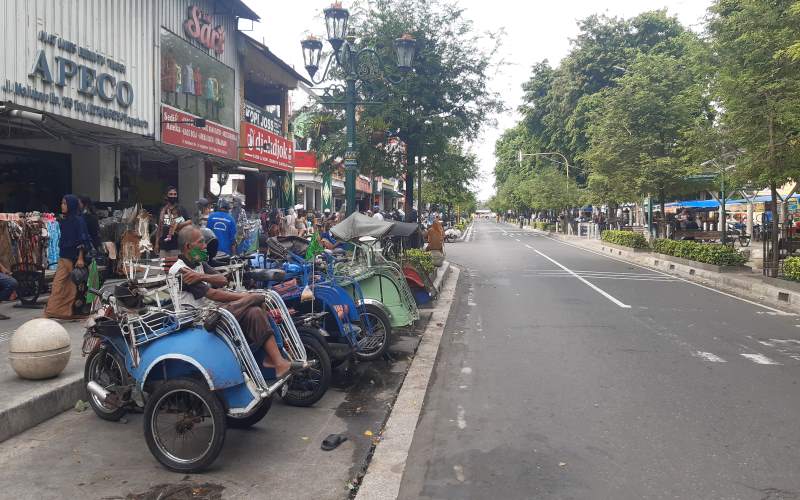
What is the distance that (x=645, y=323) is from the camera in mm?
10898

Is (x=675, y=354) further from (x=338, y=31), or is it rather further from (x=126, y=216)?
(x=126, y=216)

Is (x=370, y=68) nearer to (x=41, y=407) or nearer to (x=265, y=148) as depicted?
(x=265, y=148)

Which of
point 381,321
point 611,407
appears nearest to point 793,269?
point 611,407

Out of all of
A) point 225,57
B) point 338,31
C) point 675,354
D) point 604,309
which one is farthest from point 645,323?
point 225,57

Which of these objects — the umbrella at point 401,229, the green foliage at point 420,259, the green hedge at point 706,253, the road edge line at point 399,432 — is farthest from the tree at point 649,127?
the road edge line at point 399,432

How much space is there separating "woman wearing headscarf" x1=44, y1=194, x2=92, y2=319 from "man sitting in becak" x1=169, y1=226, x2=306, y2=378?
13.5ft

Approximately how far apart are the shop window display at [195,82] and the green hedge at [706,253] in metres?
14.1

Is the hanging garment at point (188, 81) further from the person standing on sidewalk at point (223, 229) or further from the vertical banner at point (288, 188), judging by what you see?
the vertical banner at point (288, 188)

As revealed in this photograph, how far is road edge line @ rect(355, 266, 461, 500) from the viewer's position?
4.40m

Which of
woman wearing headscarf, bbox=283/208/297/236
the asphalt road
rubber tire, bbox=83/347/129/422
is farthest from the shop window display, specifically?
rubber tire, bbox=83/347/129/422

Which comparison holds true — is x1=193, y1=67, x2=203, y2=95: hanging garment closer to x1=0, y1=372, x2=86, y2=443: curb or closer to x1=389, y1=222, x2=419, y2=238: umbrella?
x1=389, y1=222, x2=419, y2=238: umbrella

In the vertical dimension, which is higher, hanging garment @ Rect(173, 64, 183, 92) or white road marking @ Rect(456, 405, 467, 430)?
hanging garment @ Rect(173, 64, 183, 92)

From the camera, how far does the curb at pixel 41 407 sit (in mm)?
5148

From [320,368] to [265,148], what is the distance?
47.8 feet
